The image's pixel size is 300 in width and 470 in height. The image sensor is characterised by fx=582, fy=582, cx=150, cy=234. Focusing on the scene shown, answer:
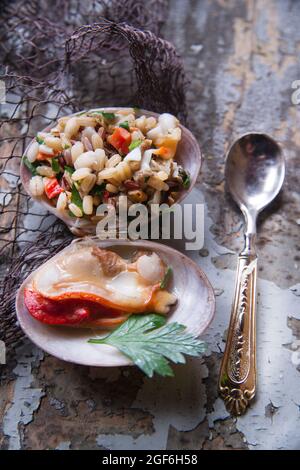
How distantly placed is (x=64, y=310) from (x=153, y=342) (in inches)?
8.0

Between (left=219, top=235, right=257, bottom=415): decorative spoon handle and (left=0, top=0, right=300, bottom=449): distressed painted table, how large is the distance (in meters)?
0.03

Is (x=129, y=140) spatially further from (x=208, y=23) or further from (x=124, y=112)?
(x=208, y=23)

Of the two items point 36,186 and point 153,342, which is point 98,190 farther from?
point 153,342

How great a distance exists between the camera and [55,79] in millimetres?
1617

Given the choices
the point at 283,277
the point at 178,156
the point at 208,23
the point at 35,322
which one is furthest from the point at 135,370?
the point at 208,23

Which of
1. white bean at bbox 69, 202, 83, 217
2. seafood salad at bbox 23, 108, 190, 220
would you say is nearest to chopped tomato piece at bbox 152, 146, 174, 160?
seafood salad at bbox 23, 108, 190, 220

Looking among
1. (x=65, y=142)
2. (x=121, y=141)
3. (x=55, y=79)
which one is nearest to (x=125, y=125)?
(x=121, y=141)

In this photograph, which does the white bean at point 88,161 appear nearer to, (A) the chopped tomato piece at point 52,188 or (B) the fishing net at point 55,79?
(A) the chopped tomato piece at point 52,188

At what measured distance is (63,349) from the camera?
119 centimetres

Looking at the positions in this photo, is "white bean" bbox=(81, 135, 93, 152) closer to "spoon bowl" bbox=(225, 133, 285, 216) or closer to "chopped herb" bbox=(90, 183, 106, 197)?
"chopped herb" bbox=(90, 183, 106, 197)

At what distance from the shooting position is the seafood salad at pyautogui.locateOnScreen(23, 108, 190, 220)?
51.9 inches

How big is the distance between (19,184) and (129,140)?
0.37 meters

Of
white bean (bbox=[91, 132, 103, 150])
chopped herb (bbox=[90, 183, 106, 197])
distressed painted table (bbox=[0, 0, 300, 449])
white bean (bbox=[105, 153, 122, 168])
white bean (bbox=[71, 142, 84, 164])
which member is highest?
white bean (bbox=[91, 132, 103, 150])

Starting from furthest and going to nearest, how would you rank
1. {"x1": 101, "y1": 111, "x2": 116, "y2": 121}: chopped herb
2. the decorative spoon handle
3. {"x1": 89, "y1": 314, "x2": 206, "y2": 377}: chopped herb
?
{"x1": 101, "y1": 111, "x2": 116, "y2": 121}: chopped herb → the decorative spoon handle → {"x1": 89, "y1": 314, "x2": 206, "y2": 377}: chopped herb
